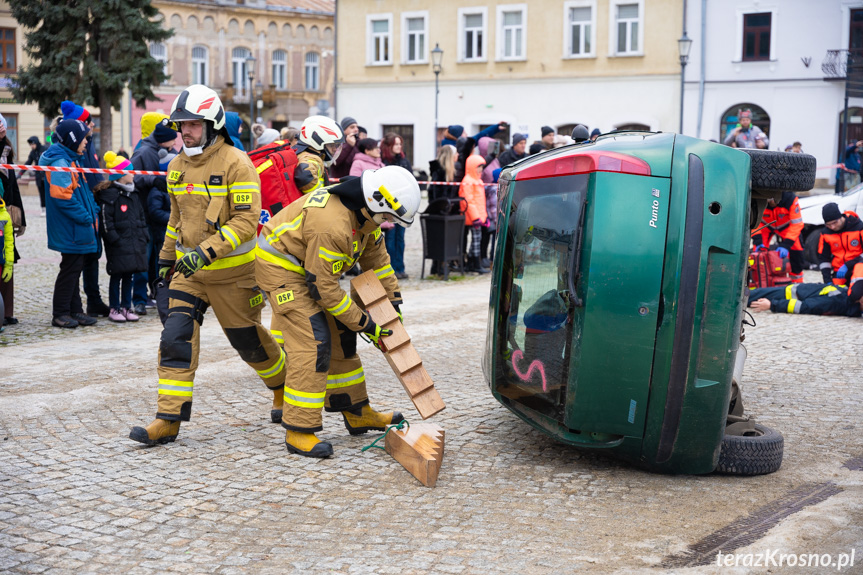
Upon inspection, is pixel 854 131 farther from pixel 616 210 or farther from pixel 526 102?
pixel 616 210

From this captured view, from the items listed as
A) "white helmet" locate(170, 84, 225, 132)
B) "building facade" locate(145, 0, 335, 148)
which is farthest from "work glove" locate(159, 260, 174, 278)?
"building facade" locate(145, 0, 335, 148)

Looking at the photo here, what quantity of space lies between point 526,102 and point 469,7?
458cm

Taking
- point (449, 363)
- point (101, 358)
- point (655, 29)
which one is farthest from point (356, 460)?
point (655, 29)

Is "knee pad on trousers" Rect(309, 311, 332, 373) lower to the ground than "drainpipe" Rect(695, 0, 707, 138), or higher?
lower

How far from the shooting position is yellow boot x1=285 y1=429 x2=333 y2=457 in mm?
5730

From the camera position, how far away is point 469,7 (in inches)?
1580

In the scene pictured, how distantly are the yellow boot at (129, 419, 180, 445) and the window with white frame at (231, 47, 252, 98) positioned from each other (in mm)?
56086

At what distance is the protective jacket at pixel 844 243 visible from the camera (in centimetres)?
1191

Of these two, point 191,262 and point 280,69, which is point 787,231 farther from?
point 280,69

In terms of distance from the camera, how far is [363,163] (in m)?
13.0

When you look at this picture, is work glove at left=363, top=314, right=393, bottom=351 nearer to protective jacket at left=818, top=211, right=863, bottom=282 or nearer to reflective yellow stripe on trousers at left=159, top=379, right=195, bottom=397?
reflective yellow stripe on trousers at left=159, top=379, right=195, bottom=397

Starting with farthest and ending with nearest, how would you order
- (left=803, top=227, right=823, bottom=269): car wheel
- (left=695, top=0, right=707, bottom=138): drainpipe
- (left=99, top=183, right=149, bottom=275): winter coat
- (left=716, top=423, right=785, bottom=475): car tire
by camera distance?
(left=695, top=0, right=707, bottom=138): drainpipe, (left=803, top=227, right=823, bottom=269): car wheel, (left=99, top=183, right=149, bottom=275): winter coat, (left=716, top=423, right=785, bottom=475): car tire

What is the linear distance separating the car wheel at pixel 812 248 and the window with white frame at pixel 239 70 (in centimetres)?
4820

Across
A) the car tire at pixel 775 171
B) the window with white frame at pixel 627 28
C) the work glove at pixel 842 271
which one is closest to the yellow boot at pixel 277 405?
the car tire at pixel 775 171
